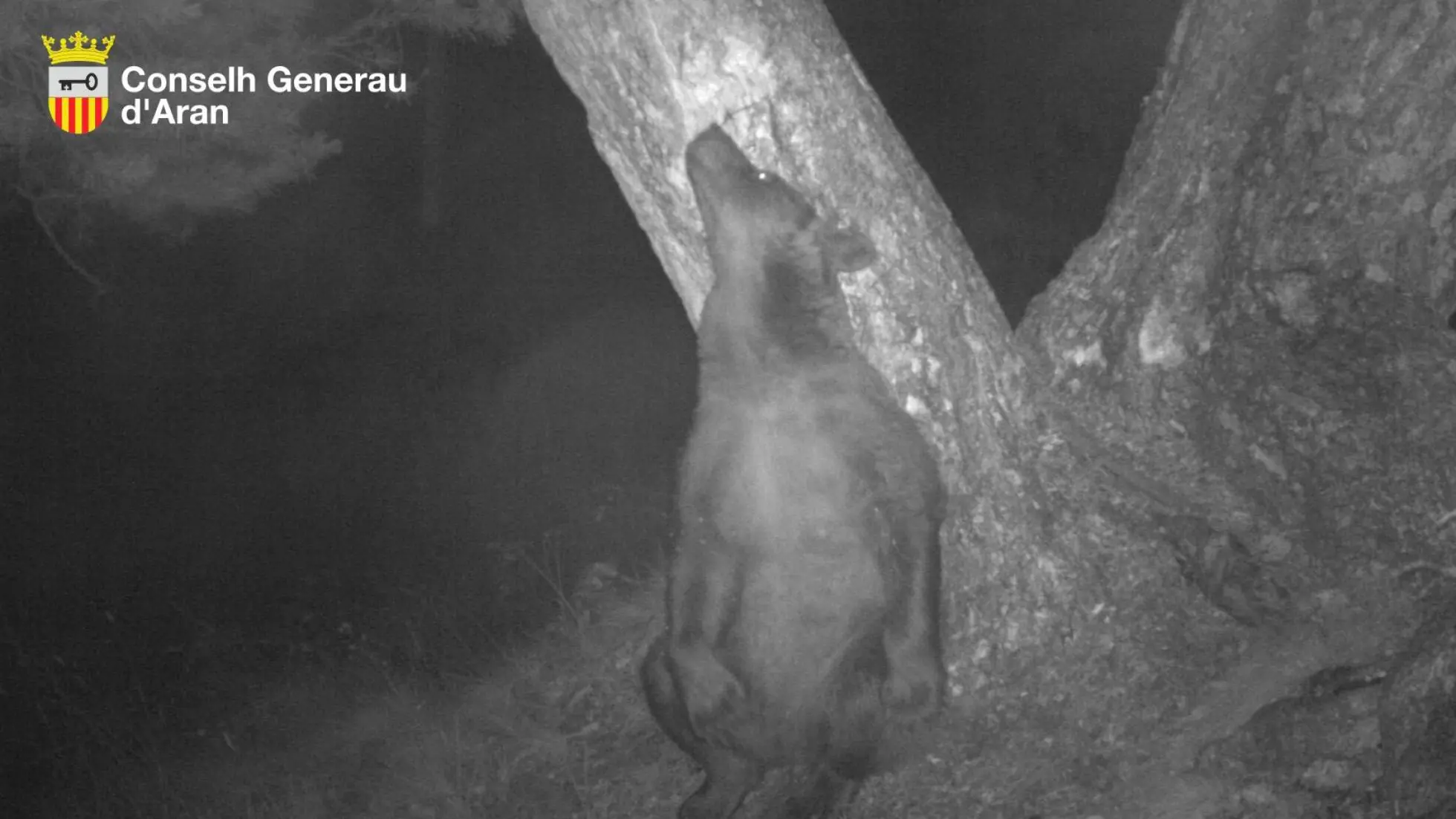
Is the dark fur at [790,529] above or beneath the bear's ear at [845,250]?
beneath

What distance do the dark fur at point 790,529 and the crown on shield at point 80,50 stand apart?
3.21 metres

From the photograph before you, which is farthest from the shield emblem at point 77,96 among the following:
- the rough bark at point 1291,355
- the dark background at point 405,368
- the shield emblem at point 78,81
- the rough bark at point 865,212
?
the rough bark at point 1291,355

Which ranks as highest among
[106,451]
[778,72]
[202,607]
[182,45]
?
[182,45]

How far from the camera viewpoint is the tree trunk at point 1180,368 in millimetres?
3639

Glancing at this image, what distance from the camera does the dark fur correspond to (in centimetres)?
355

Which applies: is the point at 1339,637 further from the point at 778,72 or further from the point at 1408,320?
the point at 778,72

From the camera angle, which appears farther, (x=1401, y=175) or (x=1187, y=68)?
(x=1187, y=68)

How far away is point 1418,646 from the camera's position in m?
3.31

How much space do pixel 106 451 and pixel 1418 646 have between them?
896 cm

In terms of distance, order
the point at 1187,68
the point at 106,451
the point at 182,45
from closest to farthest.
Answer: the point at 1187,68, the point at 182,45, the point at 106,451

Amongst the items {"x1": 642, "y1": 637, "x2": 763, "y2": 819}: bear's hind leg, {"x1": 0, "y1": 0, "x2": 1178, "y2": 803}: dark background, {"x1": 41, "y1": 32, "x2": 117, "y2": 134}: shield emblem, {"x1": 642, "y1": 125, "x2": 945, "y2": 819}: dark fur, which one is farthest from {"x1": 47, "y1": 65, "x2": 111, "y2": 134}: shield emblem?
{"x1": 642, "y1": 637, "x2": 763, "y2": 819}: bear's hind leg

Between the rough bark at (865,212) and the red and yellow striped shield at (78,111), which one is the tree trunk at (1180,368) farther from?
the red and yellow striped shield at (78,111)

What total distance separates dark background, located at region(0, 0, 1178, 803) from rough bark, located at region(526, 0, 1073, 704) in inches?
63.9

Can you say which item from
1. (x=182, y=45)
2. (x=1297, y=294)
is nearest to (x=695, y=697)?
(x=1297, y=294)
